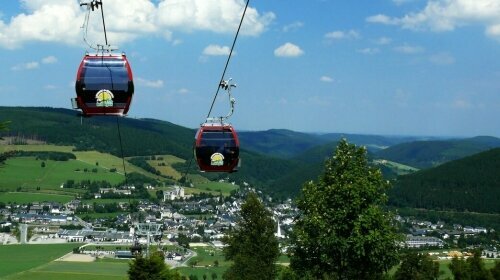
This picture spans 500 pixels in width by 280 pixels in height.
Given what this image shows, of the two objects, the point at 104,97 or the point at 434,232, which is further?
the point at 434,232

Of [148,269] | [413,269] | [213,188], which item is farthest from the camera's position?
[213,188]

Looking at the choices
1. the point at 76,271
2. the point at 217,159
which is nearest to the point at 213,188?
the point at 76,271

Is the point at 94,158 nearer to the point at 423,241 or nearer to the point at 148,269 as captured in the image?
the point at 423,241

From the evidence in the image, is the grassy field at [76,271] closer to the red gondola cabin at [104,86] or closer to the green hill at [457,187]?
the red gondola cabin at [104,86]

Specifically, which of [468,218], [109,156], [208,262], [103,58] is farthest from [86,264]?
Result: [109,156]

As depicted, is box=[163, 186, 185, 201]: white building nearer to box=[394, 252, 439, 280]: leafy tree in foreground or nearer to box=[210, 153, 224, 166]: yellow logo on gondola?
box=[394, 252, 439, 280]: leafy tree in foreground

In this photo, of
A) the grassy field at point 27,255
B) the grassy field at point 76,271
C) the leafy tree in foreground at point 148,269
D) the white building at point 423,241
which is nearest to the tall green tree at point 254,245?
the leafy tree in foreground at point 148,269
